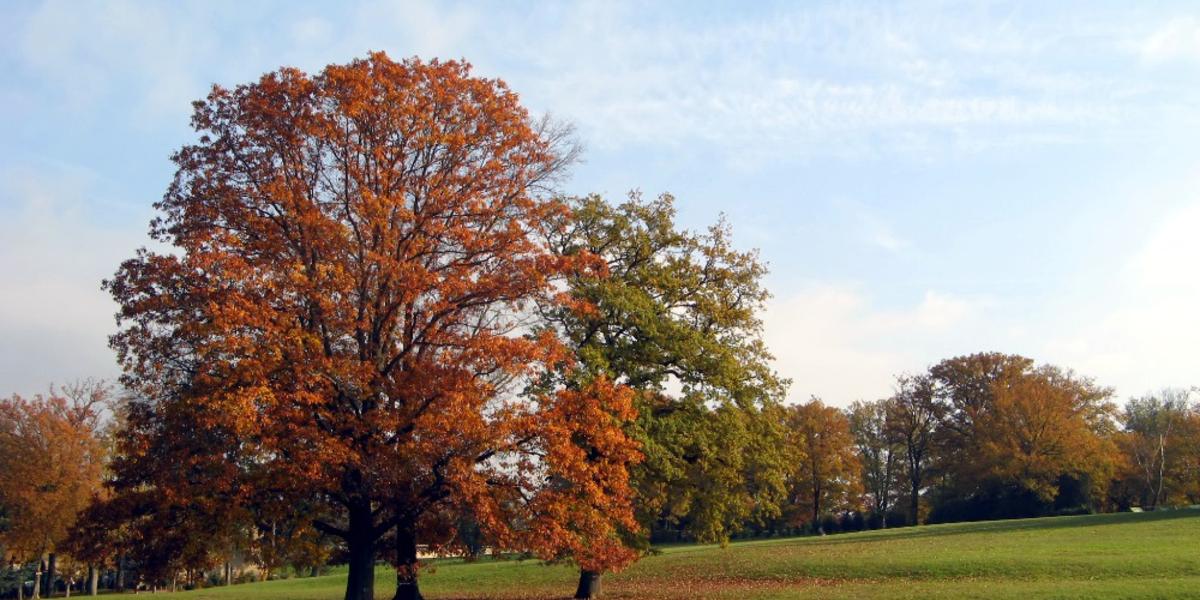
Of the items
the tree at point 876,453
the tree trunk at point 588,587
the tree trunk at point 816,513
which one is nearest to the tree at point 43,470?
the tree trunk at point 588,587

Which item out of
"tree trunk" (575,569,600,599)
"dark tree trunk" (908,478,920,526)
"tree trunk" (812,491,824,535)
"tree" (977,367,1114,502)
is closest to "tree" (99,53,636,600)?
"tree trunk" (575,569,600,599)

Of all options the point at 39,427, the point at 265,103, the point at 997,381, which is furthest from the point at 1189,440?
the point at 39,427

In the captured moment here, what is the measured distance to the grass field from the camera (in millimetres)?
26141

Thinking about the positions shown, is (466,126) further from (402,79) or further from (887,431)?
(887,431)

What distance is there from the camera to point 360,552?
2080 cm

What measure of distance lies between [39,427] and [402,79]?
42.4 meters

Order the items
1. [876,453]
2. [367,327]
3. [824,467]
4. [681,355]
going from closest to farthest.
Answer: [367,327], [681,355], [824,467], [876,453]

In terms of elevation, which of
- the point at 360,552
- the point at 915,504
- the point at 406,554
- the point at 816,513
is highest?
the point at 360,552

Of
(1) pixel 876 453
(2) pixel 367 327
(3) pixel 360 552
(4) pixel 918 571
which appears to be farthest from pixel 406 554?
(1) pixel 876 453

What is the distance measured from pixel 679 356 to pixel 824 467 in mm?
59286

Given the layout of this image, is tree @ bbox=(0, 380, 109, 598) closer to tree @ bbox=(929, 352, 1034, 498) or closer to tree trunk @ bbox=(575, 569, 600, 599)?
tree trunk @ bbox=(575, 569, 600, 599)

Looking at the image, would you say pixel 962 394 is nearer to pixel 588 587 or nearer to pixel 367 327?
pixel 588 587

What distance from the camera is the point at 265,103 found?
20344 mm

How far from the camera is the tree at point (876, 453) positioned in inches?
3755
